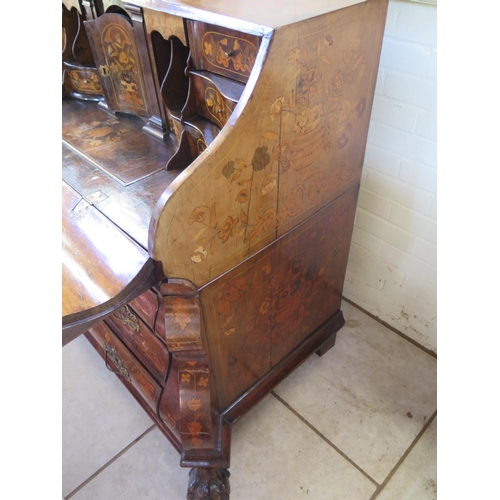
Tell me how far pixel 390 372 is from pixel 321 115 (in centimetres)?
113

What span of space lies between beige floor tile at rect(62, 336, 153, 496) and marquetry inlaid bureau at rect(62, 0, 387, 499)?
0.19 meters

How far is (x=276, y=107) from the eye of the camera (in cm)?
84

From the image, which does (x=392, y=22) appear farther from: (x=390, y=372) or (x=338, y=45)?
(x=390, y=372)

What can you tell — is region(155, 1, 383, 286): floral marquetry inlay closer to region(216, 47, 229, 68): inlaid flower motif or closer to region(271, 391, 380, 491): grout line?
region(216, 47, 229, 68): inlaid flower motif

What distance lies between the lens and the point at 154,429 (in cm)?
155

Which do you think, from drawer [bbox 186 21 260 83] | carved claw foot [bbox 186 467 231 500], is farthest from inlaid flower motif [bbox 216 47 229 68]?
carved claw foot [bbox 186 467 231 500]

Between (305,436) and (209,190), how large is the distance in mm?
1067

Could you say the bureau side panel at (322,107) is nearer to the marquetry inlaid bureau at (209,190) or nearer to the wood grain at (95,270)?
the marquetry inlaid bureau at (209,190)

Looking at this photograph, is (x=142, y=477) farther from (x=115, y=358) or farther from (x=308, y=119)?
(x=308, y=119)

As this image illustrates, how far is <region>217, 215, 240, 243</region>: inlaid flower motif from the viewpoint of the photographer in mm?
906

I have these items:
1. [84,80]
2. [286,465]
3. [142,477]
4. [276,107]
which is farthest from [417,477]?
[84,80]

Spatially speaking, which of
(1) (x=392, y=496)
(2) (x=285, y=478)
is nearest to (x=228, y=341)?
(2) (x=285, y=478)

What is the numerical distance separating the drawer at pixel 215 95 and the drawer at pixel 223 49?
2 cm

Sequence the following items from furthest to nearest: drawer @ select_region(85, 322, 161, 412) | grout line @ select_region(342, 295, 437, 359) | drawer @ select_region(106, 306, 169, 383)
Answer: grout line @ select_region(342, 295, 437, 359) < drawer @ select_region(85, 322, 161, 412) < drawer @ select_region(106, 306, 169, 383)
